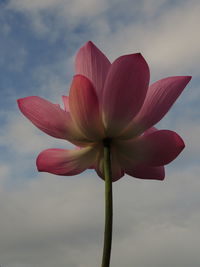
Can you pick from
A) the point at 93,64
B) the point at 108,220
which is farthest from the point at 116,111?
the point at 108,220

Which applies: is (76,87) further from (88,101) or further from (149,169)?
(149,169)

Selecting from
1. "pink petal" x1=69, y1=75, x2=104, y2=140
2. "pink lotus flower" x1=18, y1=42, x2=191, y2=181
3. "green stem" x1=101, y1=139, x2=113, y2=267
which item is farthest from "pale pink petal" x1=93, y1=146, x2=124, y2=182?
"green stem" x1=101, y1=139, x2=113, y2=267

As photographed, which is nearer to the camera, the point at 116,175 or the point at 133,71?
the point at 133,71

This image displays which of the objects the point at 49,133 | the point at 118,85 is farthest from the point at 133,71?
the point at 49,133

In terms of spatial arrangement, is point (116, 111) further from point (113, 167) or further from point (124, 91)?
point (113, 167)

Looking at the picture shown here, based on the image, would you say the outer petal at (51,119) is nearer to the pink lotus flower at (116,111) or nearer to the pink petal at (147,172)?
the pink lotus flower at (116,111)

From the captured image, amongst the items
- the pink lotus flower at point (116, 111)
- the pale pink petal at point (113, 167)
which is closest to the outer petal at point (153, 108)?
the pink lotus flower at point (116, 111)

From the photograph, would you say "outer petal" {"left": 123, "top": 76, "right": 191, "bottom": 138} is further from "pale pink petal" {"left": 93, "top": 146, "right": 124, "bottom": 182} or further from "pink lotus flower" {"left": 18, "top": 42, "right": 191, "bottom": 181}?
"pale pink petal" {"left": 93, "top": 146, "right": 124, "bottom": 182}
